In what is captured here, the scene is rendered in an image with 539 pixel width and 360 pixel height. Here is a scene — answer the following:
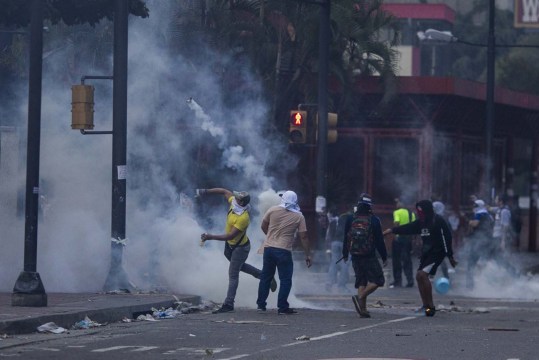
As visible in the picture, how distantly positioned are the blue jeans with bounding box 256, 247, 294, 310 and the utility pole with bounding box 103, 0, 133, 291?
7.31 feet

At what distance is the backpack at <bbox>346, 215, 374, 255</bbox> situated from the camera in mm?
16266

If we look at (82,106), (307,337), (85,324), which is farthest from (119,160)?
(307,337)

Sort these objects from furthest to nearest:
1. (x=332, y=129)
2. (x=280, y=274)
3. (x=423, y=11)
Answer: (x=423, y=11)
(x=332, y=129)
(x=280, y=274)

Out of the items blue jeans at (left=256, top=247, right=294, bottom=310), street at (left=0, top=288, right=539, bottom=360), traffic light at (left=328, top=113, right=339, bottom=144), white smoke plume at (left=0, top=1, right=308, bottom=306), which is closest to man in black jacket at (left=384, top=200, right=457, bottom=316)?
street at (left=0, top=288, right=539, bottom=360)

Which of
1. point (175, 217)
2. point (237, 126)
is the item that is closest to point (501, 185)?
point (237, 126)

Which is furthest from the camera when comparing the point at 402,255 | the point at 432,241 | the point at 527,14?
the point at 527,14

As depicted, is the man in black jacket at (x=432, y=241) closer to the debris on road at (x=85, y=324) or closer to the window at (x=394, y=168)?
the debris on road at (x=85, y=324)

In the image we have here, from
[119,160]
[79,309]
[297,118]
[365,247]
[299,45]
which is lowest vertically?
[79,309]

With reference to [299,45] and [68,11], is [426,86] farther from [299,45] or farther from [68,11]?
[68,11]

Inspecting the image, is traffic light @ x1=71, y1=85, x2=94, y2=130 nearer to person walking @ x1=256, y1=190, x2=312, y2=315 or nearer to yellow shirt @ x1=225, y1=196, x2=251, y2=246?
yellow shirt @ x1=225, y1=196, x2=251, y2=246

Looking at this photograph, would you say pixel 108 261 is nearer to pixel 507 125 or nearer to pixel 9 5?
pixel 9 5

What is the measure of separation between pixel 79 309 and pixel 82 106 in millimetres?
3216

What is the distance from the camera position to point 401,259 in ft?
Answer: 77.8

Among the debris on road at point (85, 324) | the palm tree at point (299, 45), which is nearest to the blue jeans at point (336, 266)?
the palm tree at point (299, 45)
